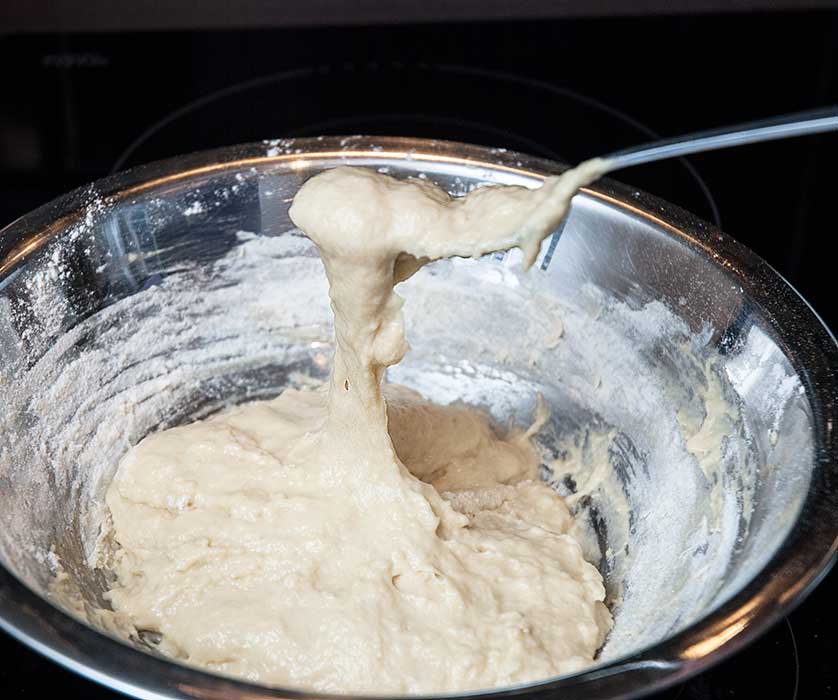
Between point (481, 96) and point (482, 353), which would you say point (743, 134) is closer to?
point (482, 353)

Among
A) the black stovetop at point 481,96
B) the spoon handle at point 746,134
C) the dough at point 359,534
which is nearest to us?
the spoon handle at point 746,134

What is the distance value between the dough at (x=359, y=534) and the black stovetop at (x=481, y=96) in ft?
2.92

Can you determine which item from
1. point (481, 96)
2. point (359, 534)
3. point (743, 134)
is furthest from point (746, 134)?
point (481, 96)

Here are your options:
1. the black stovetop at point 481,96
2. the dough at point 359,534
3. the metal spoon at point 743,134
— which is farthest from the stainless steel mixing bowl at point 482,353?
the black stovetop at point 481,96

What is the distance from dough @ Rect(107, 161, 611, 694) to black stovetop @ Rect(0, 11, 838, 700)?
89 cm

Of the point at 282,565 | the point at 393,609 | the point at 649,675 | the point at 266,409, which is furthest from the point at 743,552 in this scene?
the point at 266,409

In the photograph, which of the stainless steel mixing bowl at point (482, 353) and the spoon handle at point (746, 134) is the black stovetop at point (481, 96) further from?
the spoon handle at point (746, 134)

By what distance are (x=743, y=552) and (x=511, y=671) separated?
367mm

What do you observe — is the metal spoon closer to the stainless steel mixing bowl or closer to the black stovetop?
the stainless steel mixing bowl

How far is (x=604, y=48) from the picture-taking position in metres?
2.70

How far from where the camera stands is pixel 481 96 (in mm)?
2529

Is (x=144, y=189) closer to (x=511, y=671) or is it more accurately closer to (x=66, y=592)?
(x=66, y=592)

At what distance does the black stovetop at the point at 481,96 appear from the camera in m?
2.37

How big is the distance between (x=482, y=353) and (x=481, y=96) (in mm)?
828
